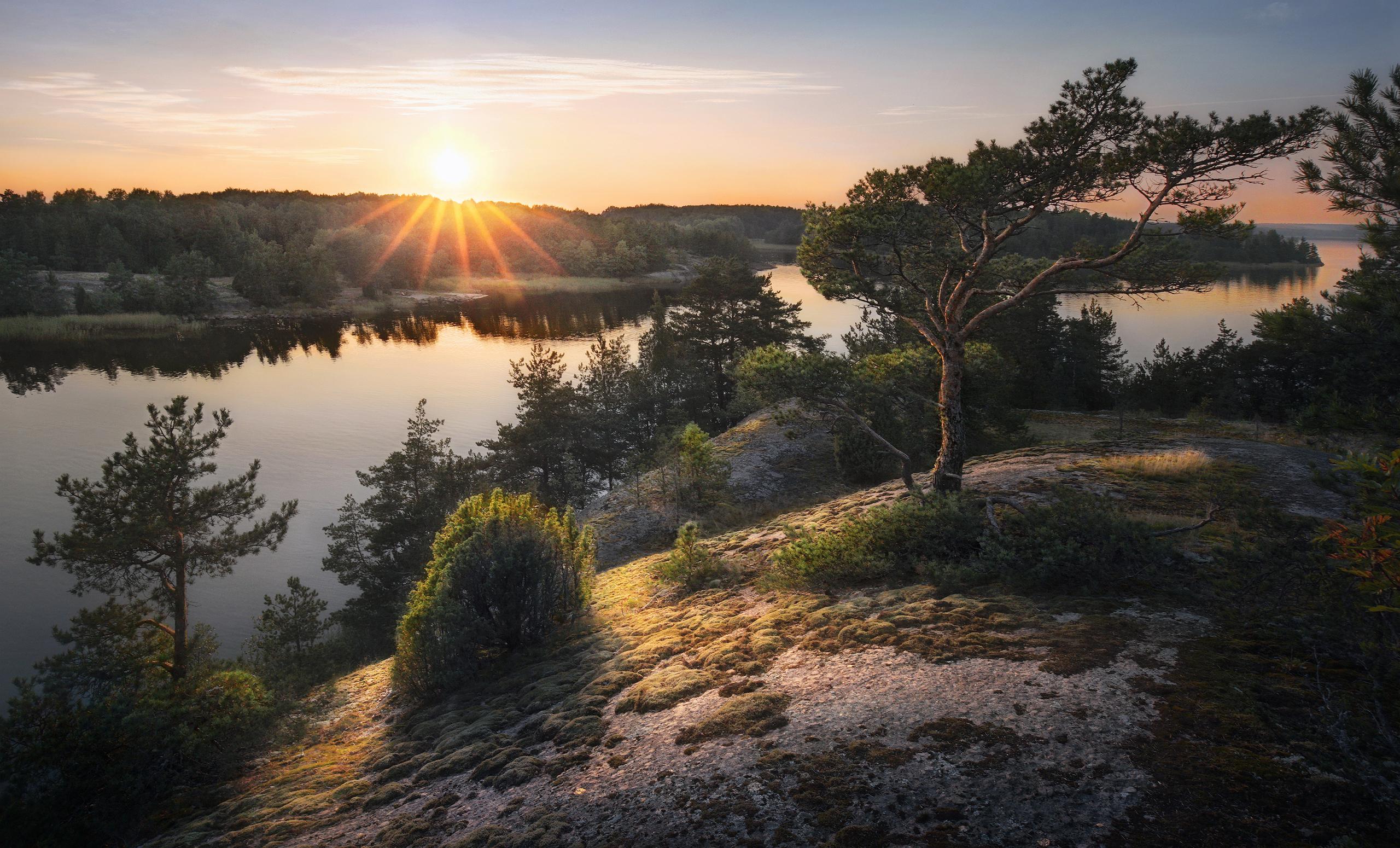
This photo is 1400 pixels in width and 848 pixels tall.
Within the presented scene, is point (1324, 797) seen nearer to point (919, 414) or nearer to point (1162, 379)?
point (919, 414)

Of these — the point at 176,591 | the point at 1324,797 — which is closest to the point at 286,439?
the point at 176,591

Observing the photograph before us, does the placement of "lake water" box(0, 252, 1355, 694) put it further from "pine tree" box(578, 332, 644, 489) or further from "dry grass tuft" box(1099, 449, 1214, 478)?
"dry grass tuft" box(1099, 449, 1214, 478)

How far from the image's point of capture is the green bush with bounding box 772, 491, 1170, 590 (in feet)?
30.7

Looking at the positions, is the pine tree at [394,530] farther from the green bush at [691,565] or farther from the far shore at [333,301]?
the far shore at [333,301]

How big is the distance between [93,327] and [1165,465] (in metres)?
99.0

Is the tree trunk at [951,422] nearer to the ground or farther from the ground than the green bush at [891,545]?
farther from the ground

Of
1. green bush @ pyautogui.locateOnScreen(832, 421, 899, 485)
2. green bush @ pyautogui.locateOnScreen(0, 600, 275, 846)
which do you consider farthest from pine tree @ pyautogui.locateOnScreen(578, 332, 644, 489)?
green bush @ pyautogui.locateOnScreen(0, 600, 275, 846)

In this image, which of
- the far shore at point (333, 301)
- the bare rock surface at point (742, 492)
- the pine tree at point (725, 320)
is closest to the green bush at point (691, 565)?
the bare rock surface at point (742, 492)

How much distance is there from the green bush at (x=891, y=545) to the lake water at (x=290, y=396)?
2179 cm

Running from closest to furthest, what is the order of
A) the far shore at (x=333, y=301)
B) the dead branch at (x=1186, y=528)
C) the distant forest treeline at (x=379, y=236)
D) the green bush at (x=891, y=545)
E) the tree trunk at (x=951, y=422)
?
the dead branch at (x=1186, y=528)
the green bush at (x=891, y=545)
the tree trunk at (x=951, y=422)
the far shore at (x=333, y=301)
the distant forest treeline at (x=379, y=236)

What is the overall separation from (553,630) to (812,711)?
7725 millimetres

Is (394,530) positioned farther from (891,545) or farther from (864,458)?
(891,545)

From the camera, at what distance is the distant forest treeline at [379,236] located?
10275 centimetres

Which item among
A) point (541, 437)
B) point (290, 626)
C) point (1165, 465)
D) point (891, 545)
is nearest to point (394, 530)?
point (290, 626)
